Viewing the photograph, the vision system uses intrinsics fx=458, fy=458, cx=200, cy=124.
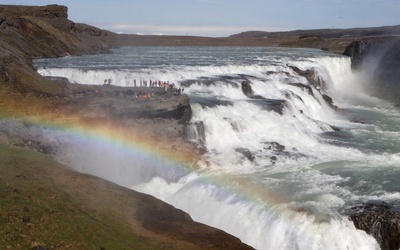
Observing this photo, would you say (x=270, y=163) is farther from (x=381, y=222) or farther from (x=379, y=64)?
(x=379, y=64)

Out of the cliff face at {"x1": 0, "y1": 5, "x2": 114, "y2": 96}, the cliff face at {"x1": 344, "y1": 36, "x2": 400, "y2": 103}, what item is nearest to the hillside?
the cliff face at {"x1": 0, "y1": 5, "x2": 114, "y2": 96}

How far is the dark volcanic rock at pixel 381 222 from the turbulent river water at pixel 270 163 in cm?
31

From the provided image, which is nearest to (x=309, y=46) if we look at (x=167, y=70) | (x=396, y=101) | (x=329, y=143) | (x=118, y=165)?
(x=396, y=101)

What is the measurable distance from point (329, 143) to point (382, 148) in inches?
114

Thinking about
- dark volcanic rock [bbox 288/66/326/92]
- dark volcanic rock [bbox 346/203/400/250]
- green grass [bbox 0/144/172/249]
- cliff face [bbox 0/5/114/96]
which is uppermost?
cliff face [bbox 0/5/114/96]

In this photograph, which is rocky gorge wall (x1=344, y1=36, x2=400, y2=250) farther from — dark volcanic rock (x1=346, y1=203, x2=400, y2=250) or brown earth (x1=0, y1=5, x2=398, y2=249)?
dark volcanic rock (x1=346, y1=203, x2=400, y2=250)

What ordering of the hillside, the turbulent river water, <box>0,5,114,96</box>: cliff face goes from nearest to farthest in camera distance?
the hillside, the turbulent river water, <box>0,5,114,96</box>: cliff face

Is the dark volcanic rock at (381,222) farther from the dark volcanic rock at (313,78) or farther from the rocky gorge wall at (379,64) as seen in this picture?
the rocky gorge wall at (379,64)

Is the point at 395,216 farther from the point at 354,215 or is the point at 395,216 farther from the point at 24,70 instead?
the point at 24,70

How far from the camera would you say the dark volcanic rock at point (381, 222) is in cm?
1448

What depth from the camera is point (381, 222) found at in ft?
49.3

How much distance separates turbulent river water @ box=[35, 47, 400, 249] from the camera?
1596 cm

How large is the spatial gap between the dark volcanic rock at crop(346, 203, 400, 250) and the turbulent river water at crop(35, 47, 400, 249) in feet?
1.01

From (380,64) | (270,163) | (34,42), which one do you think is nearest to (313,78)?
(380,64)
